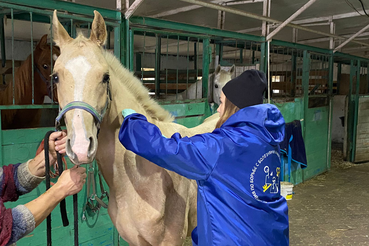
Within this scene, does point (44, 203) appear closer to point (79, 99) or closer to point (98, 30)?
point (79, 99)

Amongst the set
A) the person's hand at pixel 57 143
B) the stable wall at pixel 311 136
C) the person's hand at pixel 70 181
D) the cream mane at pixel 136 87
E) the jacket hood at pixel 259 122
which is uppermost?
the cream mane at pixel 136 87

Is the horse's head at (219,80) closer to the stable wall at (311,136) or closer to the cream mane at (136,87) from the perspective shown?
the stable wall at (311,136)

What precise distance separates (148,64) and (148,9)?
5.41 metres

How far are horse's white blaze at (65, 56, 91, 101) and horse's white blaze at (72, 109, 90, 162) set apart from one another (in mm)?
90

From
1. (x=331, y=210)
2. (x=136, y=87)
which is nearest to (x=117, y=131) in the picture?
(x=136, y=87)

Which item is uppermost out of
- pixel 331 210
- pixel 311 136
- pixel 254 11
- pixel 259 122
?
pixel 254 11

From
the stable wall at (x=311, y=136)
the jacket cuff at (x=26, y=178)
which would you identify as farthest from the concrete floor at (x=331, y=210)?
the jacket cuff at (x=26, y=178)

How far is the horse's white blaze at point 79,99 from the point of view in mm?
1142

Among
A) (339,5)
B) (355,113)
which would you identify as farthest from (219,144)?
(355,113)

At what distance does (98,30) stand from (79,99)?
16.7 inches

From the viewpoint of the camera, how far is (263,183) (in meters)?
1.35

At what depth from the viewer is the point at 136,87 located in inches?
68.0

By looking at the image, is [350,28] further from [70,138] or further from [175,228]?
[70,138]

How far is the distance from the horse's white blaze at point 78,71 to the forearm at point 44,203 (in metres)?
0.40
